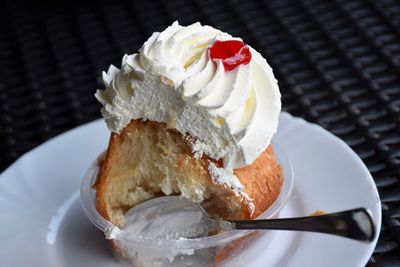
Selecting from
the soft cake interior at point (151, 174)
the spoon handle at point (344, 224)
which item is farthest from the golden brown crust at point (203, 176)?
the spoon handle at point (344, 224)

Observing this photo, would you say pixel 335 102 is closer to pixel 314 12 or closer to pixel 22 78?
pixel 314 12

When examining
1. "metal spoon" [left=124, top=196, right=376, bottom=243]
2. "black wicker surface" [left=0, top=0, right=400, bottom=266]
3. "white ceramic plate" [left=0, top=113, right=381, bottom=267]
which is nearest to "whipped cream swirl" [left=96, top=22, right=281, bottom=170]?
"metal spoon" [left=124, top=196, right=376, bottom=243]

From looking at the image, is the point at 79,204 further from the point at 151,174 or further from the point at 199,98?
the point at 199,98

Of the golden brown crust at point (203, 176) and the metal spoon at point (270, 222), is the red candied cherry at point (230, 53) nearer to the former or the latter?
the golden brown crust at point (203, 176)

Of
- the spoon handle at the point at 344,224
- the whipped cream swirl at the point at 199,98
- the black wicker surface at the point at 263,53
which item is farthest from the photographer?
the black wicker surface at the point at 263,53

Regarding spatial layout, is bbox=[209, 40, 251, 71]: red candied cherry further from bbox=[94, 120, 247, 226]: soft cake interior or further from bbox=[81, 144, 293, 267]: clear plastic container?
bbox=[81, 144, 293, 267]: clear plastic container

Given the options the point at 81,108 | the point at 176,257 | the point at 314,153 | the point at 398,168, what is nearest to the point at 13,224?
the point at 176,257
